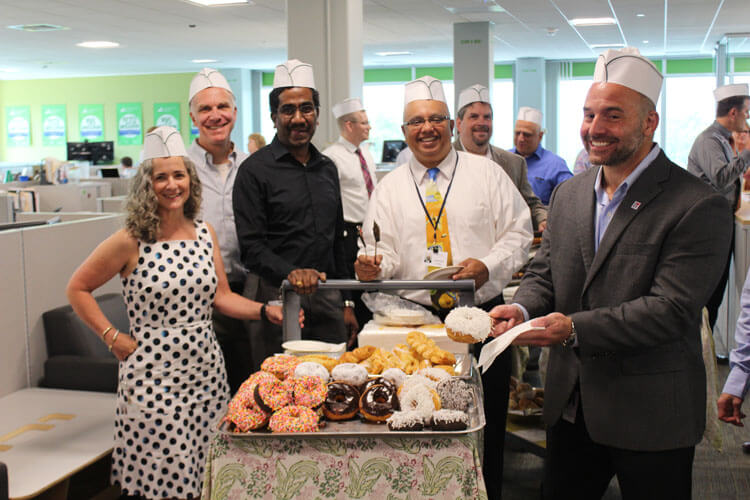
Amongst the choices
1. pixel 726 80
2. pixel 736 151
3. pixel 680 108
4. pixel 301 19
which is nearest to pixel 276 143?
pixel 301 19

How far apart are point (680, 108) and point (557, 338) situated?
679 inches

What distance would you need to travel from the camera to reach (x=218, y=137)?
3.23m

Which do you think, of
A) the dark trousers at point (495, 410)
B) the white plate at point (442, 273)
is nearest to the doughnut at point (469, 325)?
the white plate at point (442, 273)

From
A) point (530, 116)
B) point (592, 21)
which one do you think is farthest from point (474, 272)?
point (592, 21)

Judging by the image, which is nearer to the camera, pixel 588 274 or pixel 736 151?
pixel 588 274

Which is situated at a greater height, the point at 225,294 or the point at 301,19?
the point at 301,19

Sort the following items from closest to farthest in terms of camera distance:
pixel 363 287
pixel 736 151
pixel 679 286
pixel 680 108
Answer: pixel 679 286 → pixel 363 287 → pixel 736 151 → pixel 680 108

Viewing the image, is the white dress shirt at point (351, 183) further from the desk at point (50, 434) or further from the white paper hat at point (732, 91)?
the white paper hat at point (732, 91)

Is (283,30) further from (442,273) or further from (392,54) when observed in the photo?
(442,273)

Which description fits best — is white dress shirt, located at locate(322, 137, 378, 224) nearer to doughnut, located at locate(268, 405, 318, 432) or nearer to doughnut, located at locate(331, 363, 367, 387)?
doughnut, located at locate(331, 363, 367, 387)

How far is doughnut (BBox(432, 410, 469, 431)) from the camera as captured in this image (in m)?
1.67

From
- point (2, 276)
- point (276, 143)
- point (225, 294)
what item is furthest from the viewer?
point (2, 276)

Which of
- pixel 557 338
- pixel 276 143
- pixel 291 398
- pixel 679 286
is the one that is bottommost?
pixel 291 398

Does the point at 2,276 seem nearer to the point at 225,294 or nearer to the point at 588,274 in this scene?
the point at 225,294
